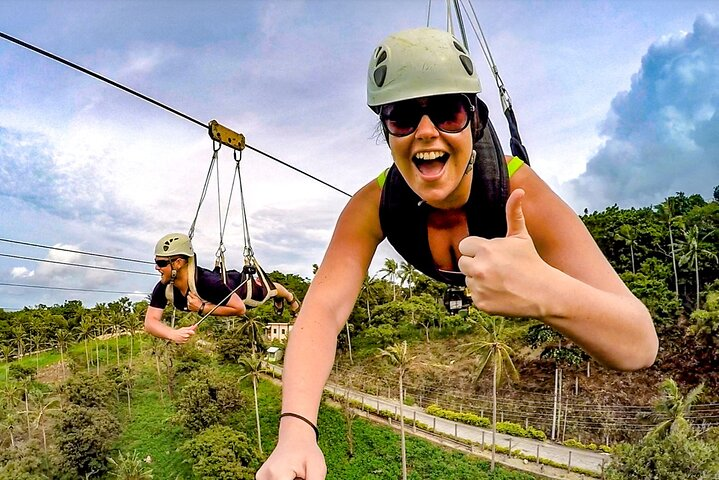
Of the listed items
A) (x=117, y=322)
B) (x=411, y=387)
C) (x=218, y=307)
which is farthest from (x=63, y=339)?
(x=218, y=307)

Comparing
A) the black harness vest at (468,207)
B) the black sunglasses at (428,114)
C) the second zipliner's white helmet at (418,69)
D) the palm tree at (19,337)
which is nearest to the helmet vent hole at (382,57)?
the second zipliner's white helmet at (418,69)

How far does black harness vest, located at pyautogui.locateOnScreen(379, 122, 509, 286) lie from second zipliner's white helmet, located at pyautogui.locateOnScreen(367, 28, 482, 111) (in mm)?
272

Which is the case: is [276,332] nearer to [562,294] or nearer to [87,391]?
[87,391]

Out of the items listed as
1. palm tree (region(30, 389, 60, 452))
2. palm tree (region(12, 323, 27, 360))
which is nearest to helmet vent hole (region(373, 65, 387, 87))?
palm tree (region(30, 389, 60, 452))

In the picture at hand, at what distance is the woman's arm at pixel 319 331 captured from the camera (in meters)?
1.50

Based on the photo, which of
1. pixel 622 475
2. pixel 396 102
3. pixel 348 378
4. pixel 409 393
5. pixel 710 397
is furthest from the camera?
Result: pixel 348 378

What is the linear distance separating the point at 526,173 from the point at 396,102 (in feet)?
1.85

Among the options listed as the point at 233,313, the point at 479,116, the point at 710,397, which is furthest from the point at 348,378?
the point at 479,116

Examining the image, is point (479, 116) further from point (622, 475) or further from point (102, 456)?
point (102, 456)

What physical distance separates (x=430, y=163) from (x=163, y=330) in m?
2.86

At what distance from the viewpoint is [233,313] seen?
4020mm

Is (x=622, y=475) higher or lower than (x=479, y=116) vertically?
lower

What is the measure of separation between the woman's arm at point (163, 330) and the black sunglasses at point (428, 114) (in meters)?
2.54

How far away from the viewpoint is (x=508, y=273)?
48.9 inches
